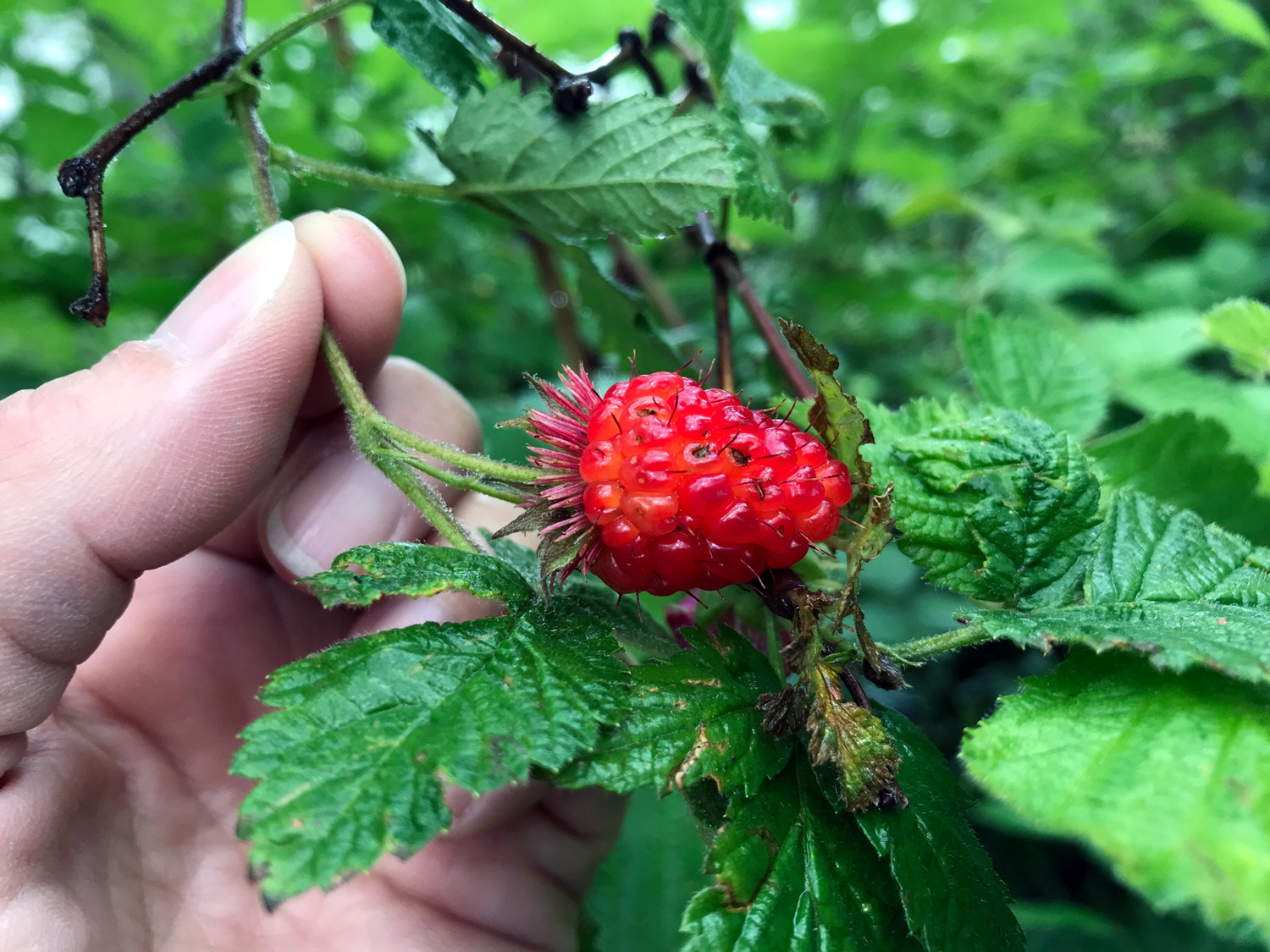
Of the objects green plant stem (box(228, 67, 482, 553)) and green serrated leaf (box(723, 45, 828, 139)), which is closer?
green plant stem (box(228, 67, 482, 553))

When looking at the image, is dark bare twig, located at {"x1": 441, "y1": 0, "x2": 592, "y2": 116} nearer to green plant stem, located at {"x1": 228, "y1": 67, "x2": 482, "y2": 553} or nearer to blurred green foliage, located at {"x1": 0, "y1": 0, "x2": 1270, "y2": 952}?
green plant stem, located at {"x1": 228, "y1": 67, "x2": 482, "y2": 553}

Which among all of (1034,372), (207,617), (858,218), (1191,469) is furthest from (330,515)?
(858,218)

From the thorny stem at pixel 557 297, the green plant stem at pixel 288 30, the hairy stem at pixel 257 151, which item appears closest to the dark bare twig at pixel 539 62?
the green plant stem at pixel 288 30

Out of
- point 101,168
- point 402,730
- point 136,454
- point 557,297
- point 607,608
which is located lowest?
point 557,297

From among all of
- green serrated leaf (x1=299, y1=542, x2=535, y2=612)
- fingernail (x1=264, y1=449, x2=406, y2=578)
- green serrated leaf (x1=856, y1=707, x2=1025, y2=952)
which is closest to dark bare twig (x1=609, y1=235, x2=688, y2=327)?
fingernail (x1=264, y1=449, x2=406, y2=578)

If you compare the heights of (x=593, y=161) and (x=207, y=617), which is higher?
(x=593, y=161)

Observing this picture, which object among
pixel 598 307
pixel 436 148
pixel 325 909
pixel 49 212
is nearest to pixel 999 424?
pixel 598 307

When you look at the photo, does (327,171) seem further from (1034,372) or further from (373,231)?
(1034,372)

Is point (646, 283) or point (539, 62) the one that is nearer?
point (539, 62)
